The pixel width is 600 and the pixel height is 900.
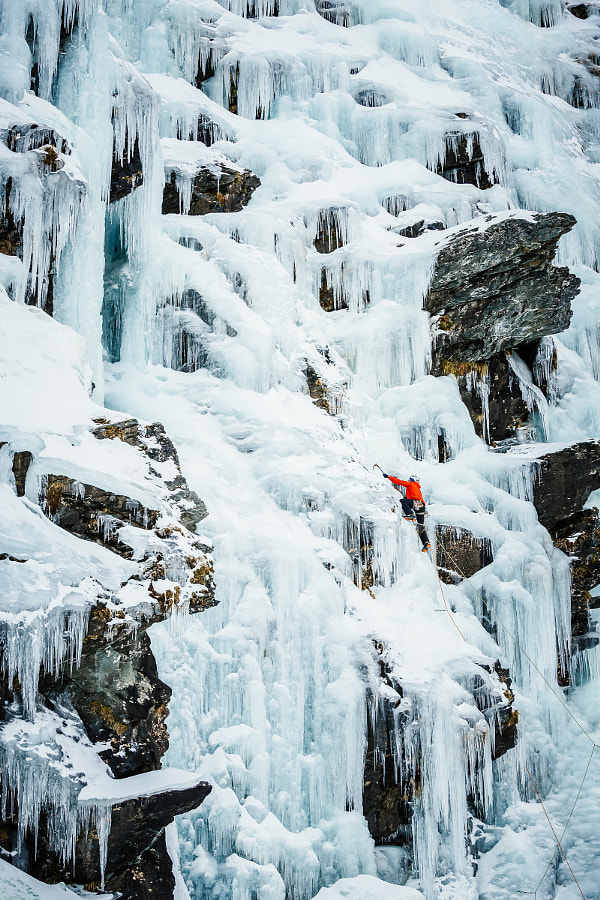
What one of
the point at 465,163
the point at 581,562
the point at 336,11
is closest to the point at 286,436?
the point at 581,562

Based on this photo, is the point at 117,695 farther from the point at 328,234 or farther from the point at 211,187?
the point at 328,234

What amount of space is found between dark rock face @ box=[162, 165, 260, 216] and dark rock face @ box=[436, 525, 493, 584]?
554 cm

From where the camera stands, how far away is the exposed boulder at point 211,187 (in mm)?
10570

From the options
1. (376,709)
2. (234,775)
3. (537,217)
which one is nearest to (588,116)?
(537,217)

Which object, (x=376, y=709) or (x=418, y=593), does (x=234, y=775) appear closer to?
(x=376, y=709)

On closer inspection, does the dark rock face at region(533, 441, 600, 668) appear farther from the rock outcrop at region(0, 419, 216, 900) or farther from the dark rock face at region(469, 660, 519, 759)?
the rock outcrop at region(0, 419, 216, 900)

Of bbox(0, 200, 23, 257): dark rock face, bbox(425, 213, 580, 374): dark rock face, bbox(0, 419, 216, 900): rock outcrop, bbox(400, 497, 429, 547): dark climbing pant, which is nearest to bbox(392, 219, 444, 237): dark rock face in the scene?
bbox(425, 213, 580, 374): dark rock face

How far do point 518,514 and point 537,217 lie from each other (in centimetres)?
Answer: 428

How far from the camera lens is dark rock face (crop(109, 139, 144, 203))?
334 inches

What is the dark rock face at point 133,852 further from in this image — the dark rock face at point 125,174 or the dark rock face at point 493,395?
the dark rock face at point 493,395

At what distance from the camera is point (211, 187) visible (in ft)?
35.4

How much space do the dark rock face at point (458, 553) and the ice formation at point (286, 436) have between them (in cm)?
12

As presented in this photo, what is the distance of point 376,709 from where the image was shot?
7.75 m

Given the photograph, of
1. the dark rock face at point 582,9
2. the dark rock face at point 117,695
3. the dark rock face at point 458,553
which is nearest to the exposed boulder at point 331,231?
the dark rock face at point 458,553
